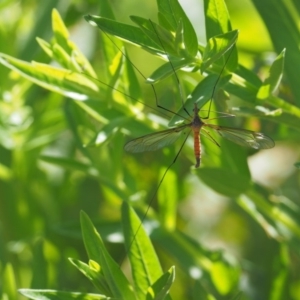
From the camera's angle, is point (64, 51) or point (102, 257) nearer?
point (102, 257)

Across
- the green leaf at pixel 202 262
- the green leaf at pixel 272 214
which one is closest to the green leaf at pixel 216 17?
the green leaf at pixel 272 214

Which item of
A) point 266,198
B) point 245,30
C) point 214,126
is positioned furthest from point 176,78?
point 245,30

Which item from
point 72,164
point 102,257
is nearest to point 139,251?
point 102,257

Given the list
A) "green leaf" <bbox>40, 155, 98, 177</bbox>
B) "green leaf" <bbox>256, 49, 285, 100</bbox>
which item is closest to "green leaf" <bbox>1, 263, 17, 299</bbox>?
"green leaf" <bbox>40, 155, 98, 177</bbox>

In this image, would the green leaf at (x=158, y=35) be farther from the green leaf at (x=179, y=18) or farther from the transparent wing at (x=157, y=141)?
the transparent wing at (x=157, y=141)

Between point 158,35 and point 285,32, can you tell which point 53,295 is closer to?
point 158,35

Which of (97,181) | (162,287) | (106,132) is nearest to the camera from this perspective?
(162,287)

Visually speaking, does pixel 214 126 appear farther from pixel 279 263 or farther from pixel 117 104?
pixel 279 263
